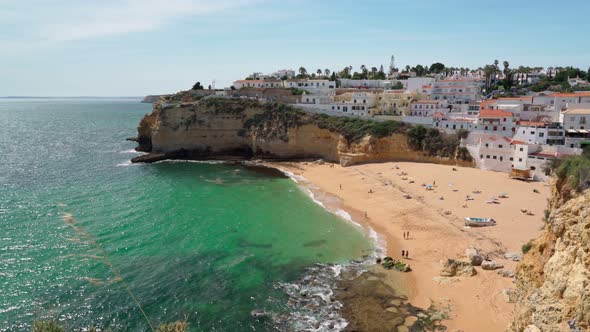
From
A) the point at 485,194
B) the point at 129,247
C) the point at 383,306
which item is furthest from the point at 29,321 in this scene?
the point at 485,194

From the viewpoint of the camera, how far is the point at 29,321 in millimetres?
21156

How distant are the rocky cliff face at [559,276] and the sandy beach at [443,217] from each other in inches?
271

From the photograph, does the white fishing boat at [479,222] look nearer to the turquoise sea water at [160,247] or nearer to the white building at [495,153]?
the turquoise sea water at [160,247]

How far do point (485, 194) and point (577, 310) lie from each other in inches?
1270

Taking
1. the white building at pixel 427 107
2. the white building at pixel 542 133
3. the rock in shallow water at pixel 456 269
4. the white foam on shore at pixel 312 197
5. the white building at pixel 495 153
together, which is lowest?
the rock in shallow water at pixel 456 269

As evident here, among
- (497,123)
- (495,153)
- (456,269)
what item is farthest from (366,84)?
(456,269)

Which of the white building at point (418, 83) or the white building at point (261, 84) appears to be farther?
the white building at point (261, 84)

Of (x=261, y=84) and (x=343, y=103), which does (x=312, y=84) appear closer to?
(x=261, y=84)

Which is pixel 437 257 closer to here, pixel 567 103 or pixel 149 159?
pixel 567 103

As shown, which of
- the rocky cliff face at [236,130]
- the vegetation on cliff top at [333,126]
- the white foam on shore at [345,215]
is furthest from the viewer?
the rocky cliff face at [236,130]

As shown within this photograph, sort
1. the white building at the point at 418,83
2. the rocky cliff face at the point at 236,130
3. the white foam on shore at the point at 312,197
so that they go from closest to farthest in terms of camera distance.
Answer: the white foam on shore at the point at 312,197 → the rocky cliff face at the point at 236,130 → the white building at the point at 418,83

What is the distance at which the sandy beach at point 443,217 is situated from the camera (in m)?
23.1

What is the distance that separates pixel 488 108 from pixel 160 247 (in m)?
56.4

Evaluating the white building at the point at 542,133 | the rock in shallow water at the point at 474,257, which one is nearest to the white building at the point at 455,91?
the white building at the point at 542,133
